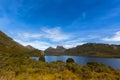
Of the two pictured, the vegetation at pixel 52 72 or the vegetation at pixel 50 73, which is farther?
the vegetation at pixel 52 72

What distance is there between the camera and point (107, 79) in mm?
13125

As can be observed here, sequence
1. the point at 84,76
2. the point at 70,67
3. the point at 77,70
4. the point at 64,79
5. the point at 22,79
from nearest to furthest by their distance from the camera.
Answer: the point at 22,79 < the point at 64,79 < the point at 84,76 < the point at 77,70 < the point at 70,67

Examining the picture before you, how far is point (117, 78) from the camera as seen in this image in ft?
47.9

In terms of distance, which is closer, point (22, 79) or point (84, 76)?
point (22, 79)

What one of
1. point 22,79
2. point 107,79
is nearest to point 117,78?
point 107,79

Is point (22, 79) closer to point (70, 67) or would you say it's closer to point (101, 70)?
point (70, 67)

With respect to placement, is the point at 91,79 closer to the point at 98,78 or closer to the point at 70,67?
the point at 98,78

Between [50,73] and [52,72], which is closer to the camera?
[50,73]

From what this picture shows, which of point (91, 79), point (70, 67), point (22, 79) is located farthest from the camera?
point (70, 67)

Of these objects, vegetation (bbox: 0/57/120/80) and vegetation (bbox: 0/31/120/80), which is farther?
vegetation (bbox: 0/31/120/80)

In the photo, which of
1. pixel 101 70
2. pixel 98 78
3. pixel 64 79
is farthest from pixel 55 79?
pixel 101 70

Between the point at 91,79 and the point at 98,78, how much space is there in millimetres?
794

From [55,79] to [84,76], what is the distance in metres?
3.36

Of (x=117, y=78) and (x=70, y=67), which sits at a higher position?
(x=70, y=67)
